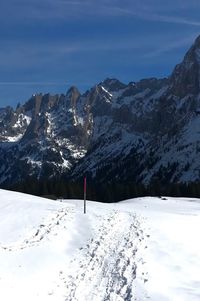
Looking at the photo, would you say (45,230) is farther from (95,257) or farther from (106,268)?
(106,268)

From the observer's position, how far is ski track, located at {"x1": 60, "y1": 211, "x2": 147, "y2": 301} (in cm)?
1716

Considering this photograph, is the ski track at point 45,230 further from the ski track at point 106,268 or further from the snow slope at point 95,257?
the ski track at point 106,268

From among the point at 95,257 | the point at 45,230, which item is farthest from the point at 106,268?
the point at 45,230

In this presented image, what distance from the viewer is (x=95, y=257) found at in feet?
73.6

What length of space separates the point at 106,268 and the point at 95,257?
78.4 inches

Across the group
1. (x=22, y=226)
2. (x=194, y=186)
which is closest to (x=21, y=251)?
(x=22, y=226)

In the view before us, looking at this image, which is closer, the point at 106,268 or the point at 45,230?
the point at 106,268

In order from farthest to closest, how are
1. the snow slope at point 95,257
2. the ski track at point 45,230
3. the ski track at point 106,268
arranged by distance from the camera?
the ski track at point 45,230
the snow slope at point 95,257
the ski track at point 106,268

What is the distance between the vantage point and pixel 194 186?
462 feet

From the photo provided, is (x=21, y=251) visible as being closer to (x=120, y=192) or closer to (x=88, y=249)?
(x=88, y=249)

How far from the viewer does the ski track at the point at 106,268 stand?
17.2m

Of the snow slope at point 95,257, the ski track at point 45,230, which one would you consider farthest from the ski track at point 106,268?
the ski track at point 45,230

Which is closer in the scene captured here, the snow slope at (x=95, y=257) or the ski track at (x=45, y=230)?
the snow slope at (x=95, y=257)

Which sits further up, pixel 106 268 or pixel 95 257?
pixel 95 257
